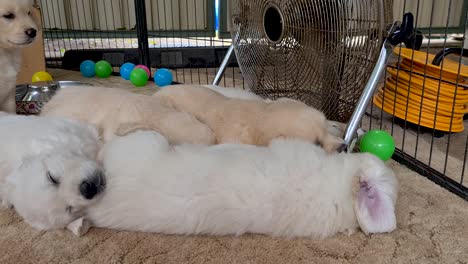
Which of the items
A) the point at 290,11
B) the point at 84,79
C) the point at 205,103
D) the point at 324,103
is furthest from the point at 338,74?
the point at 84,79

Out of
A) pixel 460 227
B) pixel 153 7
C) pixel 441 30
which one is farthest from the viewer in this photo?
pixel 441 30

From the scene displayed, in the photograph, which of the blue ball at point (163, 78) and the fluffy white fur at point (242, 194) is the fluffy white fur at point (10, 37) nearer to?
the blue ball at point (163, 78)

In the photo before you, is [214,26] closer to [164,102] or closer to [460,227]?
[164,102]

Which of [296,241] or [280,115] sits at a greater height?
[280,115]

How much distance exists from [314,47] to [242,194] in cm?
75

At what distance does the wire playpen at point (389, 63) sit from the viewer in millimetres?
1599

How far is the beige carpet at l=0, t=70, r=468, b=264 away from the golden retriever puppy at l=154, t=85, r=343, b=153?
0.32 meters

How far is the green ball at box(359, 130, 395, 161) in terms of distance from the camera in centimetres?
141

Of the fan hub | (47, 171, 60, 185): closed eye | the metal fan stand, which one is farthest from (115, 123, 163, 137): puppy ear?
the fan hub

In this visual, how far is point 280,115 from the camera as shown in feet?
4.22

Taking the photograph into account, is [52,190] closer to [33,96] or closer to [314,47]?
[314,47]

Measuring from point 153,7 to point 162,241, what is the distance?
133 inches

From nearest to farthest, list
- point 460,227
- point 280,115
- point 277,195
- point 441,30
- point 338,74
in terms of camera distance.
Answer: point 277,195 < point 460,227 < point 280,115 < point 338,74 < point 441,30

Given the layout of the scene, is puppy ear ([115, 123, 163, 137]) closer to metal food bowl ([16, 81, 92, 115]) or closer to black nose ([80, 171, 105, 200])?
black nose ([80, 171, 105, 200])
